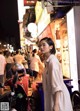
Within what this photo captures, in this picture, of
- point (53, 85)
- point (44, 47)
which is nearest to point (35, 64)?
point (44, 47)

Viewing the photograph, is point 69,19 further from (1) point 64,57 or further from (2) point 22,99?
(2) point 22,99

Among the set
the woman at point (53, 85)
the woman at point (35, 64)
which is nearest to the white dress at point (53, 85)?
the woman at point (53, 85)

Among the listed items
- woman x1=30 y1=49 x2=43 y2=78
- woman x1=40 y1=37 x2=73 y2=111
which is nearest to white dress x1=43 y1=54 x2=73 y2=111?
woman x1=40 y1=37 x2=73 y2=111

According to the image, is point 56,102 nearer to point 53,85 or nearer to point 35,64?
point 53,85

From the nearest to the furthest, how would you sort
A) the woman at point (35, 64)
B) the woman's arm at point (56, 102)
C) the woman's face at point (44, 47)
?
the woman's arm at point (56, 102), the woman's face at point (44, 47), the woman at point (35, 64)

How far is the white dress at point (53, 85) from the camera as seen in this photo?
10.9ft

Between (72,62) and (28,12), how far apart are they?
2184cm

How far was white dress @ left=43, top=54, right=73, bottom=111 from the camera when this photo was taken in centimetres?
332

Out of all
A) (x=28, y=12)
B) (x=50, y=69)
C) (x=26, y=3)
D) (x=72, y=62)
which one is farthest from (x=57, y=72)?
(x=28, y=12)

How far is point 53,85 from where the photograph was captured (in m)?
3.32

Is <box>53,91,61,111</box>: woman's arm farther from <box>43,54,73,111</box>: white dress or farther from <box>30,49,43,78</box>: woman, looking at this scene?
<box>30,49,43,78</box>: woman

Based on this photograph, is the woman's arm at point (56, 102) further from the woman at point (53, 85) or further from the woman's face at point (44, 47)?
the woman's face at point (44, 47)

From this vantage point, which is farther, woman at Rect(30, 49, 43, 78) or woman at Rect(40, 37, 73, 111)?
woman at Rect(30, 49, 43, 78)

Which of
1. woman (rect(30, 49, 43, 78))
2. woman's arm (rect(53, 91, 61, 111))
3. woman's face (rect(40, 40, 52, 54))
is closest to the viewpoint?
woman's arm (rect(53, 91, 61, 111))
